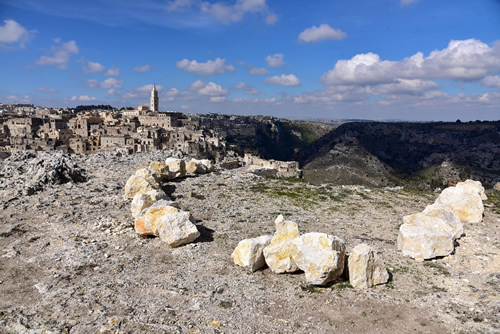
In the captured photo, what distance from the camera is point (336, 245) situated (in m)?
8.96

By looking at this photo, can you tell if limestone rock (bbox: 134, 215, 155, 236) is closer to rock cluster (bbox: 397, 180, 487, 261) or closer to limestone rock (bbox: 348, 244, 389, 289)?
limestone rock (bbox: 348, 244, 389, 289)

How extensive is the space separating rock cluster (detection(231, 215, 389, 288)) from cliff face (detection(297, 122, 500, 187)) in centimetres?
7934

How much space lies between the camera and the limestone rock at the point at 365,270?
849 centimetres

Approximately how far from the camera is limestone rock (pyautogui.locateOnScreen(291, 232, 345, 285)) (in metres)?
8.56

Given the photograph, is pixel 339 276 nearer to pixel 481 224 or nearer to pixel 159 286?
pixel 159 286

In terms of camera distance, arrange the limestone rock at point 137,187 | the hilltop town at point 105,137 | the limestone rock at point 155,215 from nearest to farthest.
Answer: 1. the limestone rock at point 155,215
2. the limestone rock at point 137,187
3. the hilltop town at point 105,137

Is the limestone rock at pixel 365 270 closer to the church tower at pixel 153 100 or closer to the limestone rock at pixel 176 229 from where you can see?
the limestone rock at pixel 176 229

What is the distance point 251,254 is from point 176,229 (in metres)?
3.18

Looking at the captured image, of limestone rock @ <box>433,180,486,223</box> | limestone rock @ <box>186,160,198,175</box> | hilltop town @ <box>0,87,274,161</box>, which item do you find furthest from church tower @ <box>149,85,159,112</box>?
limestone rock @ <box>433,180,486,223</box>

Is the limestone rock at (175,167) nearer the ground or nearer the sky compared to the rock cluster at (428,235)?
nearer the sky

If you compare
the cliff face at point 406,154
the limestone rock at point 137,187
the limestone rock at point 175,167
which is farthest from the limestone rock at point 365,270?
the cliff face at point 406,154

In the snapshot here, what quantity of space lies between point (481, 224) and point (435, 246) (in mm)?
6389

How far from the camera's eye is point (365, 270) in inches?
334

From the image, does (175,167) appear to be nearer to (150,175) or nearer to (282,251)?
(150,175)
